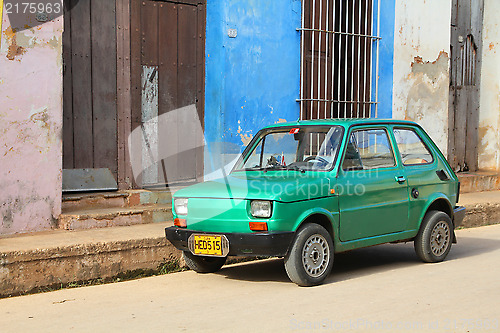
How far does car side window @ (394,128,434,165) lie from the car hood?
128 cm

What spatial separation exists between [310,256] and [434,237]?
2.00m

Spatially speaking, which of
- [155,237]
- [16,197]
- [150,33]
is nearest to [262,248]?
[155,237]

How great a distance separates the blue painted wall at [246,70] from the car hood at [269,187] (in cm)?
355

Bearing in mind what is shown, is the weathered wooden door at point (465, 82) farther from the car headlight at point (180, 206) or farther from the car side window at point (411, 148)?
the car headlight at point (180, 206)

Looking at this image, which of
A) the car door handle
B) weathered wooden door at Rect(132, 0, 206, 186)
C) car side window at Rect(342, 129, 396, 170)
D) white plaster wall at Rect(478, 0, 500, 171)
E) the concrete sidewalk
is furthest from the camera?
white plaster wall at Rect(478, 0, 500, 171)

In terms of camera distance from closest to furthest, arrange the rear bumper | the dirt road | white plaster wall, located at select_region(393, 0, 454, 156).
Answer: the dirt road
the rear bumper
white plaster wall, located at select_region(393, 0, 454, 156)

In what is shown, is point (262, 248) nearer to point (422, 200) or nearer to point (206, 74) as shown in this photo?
point (422, 200)

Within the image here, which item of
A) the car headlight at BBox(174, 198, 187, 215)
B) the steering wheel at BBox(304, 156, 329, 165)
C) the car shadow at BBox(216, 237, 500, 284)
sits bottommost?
the car shadow at BBox(216, 237, 500, 284)

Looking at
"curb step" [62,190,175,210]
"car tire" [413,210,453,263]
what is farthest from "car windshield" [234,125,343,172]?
"curb step" [62,190,175,210]

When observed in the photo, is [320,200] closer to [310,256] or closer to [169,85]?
[310,256]

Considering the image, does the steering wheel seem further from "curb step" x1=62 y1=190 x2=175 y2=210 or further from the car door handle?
"curb step" x1=62 y1=190 x2=175 y2=210

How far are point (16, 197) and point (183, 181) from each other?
9.75ft

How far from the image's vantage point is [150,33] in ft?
32.3

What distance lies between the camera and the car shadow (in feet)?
23.7
